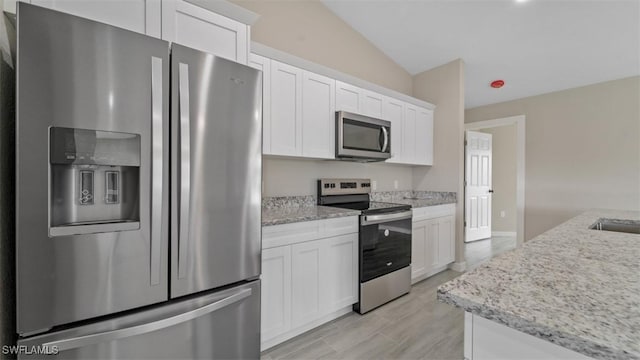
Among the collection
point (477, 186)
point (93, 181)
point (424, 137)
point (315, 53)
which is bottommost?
point (477, 186)

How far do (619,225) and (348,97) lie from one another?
2.29 metres

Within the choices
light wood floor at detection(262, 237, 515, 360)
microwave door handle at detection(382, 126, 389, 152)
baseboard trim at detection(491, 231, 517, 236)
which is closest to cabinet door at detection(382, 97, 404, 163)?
microwave door handle at detection(382, 126, 389, 152)

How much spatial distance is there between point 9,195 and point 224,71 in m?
1.03

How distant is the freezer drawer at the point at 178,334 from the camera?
981mm

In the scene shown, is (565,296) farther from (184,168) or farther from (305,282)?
(305,282)

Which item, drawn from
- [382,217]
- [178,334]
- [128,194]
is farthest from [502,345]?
[382,217]

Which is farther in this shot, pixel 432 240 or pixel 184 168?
pixel 432 240

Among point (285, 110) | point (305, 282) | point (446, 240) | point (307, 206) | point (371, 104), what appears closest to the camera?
point (305, 282)

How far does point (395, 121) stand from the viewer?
3.17 metres

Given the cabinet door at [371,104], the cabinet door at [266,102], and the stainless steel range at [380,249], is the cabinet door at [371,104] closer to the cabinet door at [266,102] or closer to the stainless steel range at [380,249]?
the stainless steel range at [380,249]

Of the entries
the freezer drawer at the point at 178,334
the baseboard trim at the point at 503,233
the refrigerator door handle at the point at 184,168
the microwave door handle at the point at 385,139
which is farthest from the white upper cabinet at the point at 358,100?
the baseboard trim at the point at 503,233

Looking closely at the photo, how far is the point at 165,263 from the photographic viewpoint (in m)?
1.16

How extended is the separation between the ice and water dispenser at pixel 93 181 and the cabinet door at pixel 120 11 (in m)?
0.57

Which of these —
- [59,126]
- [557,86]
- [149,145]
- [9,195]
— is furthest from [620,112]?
[9,195]
